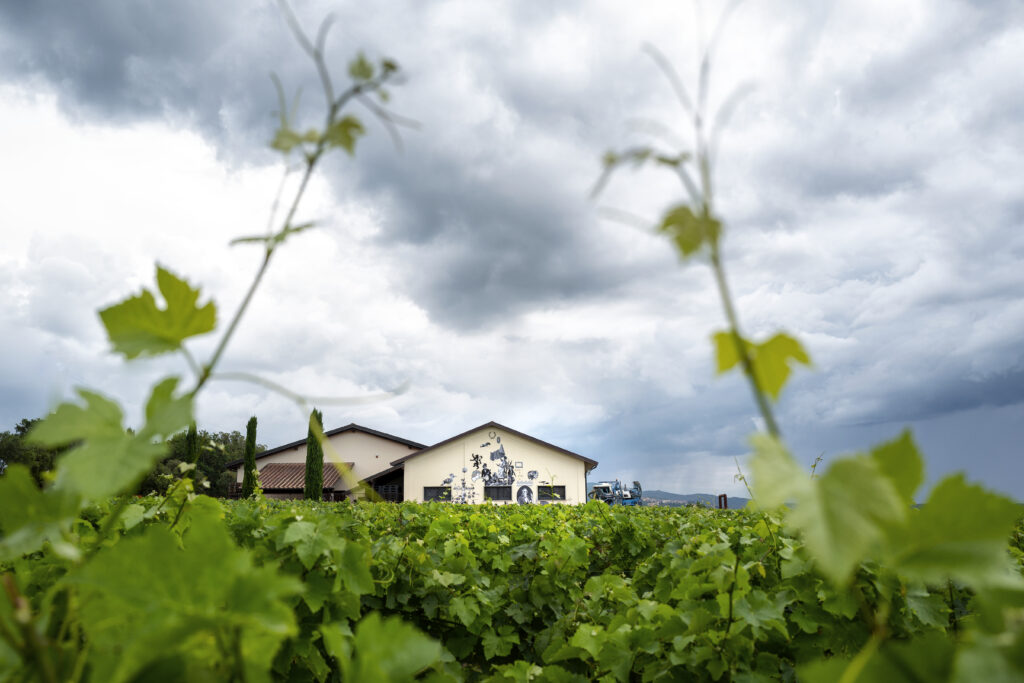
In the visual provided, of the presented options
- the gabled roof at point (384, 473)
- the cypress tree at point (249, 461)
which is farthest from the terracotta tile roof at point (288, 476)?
the cypress tree at point (249, 461)

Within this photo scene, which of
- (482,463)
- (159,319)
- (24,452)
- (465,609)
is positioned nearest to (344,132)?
(159,319)

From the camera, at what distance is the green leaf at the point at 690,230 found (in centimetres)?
49

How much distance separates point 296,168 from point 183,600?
483mm

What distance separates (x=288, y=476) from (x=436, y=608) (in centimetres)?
3675

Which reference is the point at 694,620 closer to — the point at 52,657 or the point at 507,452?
the point at 52,657

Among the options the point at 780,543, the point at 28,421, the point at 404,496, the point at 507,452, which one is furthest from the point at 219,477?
the point at 780,543

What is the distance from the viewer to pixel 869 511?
0.43m

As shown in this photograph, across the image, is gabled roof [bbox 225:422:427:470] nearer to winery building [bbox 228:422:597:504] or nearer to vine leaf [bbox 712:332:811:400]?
winery building [bbox 228:422:597:504]

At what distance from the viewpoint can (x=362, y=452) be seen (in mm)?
38844

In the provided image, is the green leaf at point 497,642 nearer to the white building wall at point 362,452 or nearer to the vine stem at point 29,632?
the vine stem at point 29,632

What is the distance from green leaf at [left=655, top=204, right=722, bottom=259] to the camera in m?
0.49

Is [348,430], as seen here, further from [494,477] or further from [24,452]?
[24,452]

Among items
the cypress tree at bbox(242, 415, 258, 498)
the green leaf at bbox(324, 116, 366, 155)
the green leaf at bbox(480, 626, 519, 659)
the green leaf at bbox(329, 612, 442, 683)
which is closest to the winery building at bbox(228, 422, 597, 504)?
the cypress tree at bbox(242, 415, 258, 498)

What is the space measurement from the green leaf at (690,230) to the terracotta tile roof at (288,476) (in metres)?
37.2
